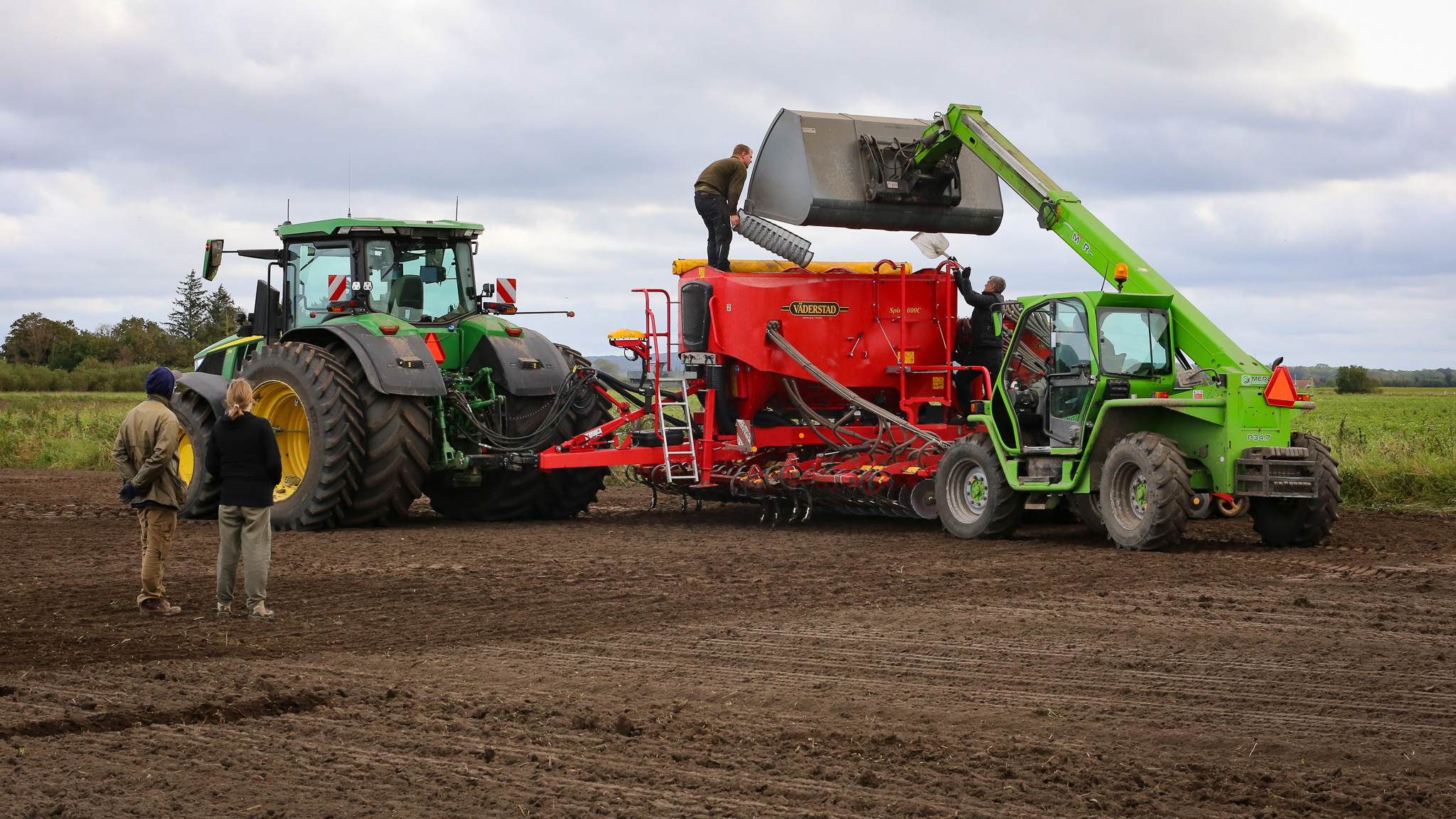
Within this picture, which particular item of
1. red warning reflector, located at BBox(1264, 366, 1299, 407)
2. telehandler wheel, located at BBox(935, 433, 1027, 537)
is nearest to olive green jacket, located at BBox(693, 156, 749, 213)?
telehandler wheel, located at BBox(935, 433, 1027, 537)

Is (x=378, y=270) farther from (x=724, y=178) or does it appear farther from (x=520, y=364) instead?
(x=724, y=178)

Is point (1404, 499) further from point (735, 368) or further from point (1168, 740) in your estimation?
point (1168, 740)

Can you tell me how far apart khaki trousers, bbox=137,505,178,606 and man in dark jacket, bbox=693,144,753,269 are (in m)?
6.60

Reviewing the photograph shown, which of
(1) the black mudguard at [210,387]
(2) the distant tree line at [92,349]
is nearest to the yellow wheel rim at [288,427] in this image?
(1) the black mudguard at [210,387]

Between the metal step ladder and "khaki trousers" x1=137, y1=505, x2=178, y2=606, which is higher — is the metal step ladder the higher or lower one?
the higher one

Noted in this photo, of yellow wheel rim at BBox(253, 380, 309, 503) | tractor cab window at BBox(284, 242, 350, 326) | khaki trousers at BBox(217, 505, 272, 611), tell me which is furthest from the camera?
tractor cab window at BBox(284, 242, 350, 326)

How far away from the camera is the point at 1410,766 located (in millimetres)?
4844

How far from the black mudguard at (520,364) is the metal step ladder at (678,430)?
102cm

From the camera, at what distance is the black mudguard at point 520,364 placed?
13.2m

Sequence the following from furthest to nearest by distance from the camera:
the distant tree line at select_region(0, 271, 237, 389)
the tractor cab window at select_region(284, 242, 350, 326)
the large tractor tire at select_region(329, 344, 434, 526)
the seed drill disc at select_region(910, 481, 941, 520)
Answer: the distant tree line at select_region(0, 271, 237, 389) < the tractor cab window at select_region(284, 242, 350, 326) < the seed drill disc at select_region(910, 481, 941, 520) < the large tractor tire at select_region(329, 344, 434, 526)

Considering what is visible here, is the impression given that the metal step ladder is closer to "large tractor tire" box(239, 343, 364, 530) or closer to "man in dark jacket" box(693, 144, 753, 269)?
"man in dark jacket" box(693, 144, 753, 269)

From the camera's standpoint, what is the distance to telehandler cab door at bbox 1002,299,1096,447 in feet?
36.3

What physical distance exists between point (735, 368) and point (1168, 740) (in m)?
8.68

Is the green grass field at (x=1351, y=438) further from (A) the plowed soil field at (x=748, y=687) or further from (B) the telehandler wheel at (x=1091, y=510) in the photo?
(A) the plowed soil field at (x=748, y=687)
